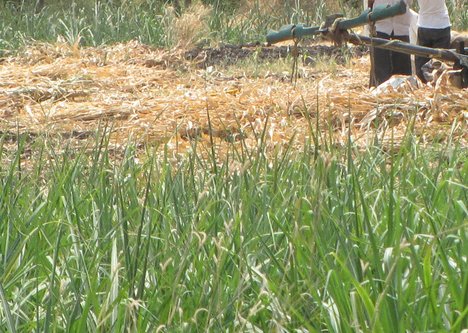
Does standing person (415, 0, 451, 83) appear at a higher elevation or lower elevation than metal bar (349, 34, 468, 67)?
lower

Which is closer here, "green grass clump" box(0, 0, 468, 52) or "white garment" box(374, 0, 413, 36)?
"white garment" box(374, 0, 413, 36)

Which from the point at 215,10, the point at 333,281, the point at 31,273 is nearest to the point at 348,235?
the point at 333,281

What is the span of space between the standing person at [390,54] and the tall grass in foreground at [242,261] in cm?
437

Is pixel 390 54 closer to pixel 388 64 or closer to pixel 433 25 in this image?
pixel 388 64

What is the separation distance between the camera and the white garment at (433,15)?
7586 millimetres

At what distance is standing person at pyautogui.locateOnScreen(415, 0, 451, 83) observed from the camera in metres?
7.58

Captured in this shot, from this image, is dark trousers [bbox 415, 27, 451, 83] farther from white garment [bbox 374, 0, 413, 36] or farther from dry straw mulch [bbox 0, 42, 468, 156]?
dry straw mulch [bbox 0, 42, 468, 156]

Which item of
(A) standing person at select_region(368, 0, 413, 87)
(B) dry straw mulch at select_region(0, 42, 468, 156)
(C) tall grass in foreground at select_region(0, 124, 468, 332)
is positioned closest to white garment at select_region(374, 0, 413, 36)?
(A) standing person at select_region(368, 0, 413, 87)

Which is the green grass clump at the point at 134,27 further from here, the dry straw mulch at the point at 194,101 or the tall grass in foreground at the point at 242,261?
the tall grass in foreground at the point at 242,261

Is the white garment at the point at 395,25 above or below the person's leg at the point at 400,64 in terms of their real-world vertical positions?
above

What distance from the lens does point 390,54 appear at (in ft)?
24.4

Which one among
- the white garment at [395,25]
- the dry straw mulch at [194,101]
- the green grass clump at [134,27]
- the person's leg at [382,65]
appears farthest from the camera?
the green grass clump at [134,27]

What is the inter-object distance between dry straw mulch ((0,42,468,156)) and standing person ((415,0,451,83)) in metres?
0.49

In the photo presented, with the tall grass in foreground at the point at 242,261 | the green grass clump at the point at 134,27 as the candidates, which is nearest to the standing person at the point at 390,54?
the green grass clump at the point at 134,27
